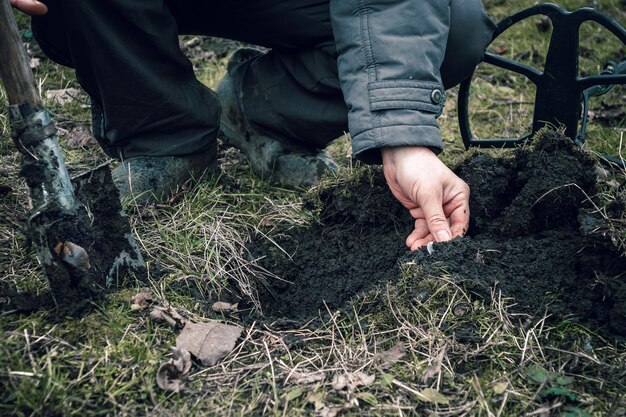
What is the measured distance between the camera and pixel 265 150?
2.79 metres

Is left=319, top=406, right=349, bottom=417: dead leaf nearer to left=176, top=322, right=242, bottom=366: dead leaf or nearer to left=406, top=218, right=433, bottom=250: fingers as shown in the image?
left=176, top=322, right=242, bottom=366: dead leaf

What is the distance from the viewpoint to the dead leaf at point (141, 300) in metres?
1.84

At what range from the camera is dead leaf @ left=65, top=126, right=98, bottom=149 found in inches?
119

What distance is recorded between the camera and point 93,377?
1.57 metres

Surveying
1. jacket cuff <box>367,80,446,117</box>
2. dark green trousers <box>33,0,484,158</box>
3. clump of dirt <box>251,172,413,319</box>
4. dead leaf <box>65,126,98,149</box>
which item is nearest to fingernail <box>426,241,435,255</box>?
clump of dirt <box>251,172,413,319</box>

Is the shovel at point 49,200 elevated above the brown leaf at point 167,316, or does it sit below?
above

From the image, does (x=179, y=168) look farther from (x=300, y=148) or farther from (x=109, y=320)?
(x=109, y=320)

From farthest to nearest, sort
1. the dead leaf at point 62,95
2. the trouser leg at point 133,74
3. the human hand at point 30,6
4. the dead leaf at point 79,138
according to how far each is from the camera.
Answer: the dead leaf at point 62,95
the dead leaf at point 79,138
the trouser leg at point 133,74
the human hand at point 30,6

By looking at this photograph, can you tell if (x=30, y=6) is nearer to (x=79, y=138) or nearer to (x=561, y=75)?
(x=79, y=138)

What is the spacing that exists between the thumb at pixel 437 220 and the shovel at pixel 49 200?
1.01 meters

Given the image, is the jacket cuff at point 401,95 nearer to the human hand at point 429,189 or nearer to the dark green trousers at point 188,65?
the human hand at point 429,189

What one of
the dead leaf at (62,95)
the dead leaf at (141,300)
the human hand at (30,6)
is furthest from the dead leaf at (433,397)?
the dead leaf at (62,95)

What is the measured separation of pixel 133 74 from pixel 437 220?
126 centimetres

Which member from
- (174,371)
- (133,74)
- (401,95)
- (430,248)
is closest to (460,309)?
(430,248)
